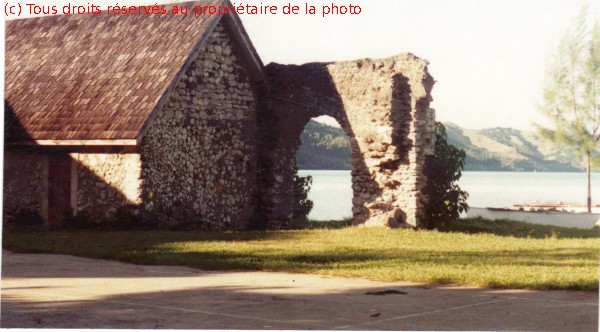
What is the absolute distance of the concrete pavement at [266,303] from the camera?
314 inches

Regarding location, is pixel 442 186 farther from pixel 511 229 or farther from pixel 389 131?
pixel 511 229

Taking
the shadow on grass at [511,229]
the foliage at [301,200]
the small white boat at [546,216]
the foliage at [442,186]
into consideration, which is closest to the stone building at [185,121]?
the foliage at [442,186]

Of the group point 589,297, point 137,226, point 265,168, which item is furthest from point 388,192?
point 589,297

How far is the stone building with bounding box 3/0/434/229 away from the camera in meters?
18.9

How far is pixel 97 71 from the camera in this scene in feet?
→ 65.1

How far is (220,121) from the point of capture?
20.5 m

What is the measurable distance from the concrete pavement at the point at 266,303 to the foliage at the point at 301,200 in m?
12.3

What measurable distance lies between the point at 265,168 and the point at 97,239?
6.22 meters

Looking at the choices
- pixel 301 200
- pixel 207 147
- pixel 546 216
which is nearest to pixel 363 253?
pixel 207 147

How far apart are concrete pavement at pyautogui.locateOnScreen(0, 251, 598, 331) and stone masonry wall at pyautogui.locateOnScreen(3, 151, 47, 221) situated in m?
8.65

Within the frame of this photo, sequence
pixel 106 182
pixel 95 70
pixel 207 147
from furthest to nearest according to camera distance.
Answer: pixel 207 147
pixel 95 70
pixel 106 182

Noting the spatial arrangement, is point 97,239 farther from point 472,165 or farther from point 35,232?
point 472,165

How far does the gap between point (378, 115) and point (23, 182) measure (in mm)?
7712

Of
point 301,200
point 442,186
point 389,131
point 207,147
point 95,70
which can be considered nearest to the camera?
point 389,131
